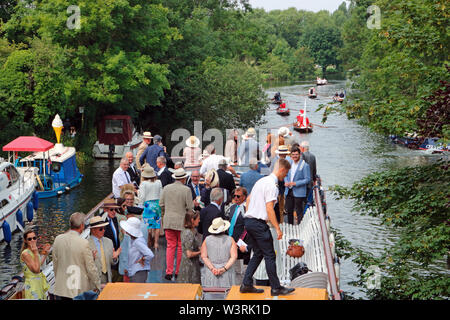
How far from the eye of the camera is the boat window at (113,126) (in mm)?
42219

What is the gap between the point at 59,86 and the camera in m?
35.7

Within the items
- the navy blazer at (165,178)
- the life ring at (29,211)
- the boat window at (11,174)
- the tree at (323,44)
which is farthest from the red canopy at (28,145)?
the tree at (323,44)

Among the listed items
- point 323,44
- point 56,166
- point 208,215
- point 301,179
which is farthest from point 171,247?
point 323,44

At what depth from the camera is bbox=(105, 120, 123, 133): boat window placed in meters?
42.2

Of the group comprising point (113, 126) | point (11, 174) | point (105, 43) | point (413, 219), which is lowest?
point (113, 126)

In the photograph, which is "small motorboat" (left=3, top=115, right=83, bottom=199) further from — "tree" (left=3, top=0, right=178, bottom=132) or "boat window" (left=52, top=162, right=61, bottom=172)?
"tree" (left=3, top=0, right=178, bottom=132)

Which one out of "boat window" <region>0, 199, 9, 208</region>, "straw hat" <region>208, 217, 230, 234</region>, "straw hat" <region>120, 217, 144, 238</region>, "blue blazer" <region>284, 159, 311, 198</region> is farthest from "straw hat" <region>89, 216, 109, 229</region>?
"boat window" <region>0, 199, 9, 208</region>

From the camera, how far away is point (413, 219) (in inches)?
579

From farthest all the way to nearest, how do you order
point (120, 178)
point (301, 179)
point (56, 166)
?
point (56, 166), point (301, 179), point (120, 178)

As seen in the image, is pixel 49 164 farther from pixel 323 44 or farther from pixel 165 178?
pixel 323 44

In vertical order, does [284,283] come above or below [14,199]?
above

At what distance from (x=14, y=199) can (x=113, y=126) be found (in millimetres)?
19492

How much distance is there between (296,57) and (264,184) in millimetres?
141768
